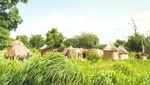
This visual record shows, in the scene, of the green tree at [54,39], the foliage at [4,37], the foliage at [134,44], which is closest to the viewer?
the foliage at [4,37]

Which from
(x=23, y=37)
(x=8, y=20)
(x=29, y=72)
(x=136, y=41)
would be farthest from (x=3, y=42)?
(x=23, y=37)

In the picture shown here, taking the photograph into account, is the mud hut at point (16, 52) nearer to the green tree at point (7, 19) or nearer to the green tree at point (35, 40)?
the green tree at point (7, 19)

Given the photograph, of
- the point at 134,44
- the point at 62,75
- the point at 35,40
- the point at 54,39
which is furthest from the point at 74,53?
the point at 62,75

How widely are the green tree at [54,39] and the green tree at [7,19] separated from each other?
1257 centimetres

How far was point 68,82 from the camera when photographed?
453 cm

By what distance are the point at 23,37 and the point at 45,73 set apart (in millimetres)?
71789

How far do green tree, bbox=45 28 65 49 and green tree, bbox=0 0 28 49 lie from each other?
12.6 m

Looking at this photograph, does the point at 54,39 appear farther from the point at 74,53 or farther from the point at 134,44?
the point at 134,44

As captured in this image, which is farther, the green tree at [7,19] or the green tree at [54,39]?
the green tree at [54,39]

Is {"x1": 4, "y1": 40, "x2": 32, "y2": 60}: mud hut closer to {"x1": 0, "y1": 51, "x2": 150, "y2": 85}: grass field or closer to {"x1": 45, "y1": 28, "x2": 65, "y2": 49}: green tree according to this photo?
{"x1": 45, "y1": 28, "x2": 65, "y2": 49}: green tree

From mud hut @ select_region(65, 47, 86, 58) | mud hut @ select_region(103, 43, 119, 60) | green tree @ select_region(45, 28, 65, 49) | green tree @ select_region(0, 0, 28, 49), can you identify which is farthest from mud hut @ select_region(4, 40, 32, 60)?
mud hut @ select_region(103, 43, 119, 60)

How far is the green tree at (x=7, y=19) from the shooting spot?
22234mm

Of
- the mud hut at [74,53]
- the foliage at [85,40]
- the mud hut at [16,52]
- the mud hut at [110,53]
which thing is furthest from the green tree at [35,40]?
the mud hut at [16,52]

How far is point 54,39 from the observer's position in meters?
36.1
